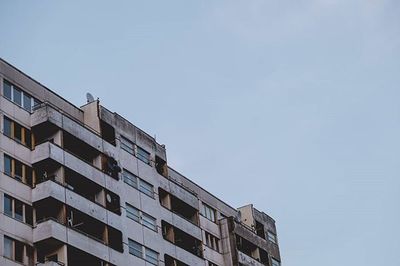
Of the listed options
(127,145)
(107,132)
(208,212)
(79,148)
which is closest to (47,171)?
(79,148)

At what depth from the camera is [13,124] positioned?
65062mm

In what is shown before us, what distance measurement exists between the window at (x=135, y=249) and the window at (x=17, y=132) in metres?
12.5

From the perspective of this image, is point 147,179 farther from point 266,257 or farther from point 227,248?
Result: point 266,257

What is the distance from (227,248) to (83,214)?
23.5m

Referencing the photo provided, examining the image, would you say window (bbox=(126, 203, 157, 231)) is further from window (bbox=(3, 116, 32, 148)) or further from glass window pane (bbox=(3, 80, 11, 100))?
glass window pane (bbox=(3, 80, 11, 100))

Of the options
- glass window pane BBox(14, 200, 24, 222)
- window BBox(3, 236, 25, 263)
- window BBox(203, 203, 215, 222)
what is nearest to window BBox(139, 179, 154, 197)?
window BBox(203, 203, 215, 222)

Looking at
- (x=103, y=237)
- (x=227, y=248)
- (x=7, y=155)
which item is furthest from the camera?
(x=227, y=248)

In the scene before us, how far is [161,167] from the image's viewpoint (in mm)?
81125

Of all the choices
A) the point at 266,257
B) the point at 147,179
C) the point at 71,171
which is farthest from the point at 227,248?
the point at 71,171

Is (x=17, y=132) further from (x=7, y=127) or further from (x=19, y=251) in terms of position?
(x=19, y=251)

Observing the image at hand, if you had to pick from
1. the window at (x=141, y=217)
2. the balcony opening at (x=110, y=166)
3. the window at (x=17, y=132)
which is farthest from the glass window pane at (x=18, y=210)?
the window at (x=141, y=217)

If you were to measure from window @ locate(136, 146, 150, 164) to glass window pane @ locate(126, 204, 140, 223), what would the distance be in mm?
5421

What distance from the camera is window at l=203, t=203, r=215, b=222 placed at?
87406 mm

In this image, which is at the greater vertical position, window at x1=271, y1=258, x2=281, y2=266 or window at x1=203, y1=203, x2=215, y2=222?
window at x1=203, y1=203, x2=215, y2=222
